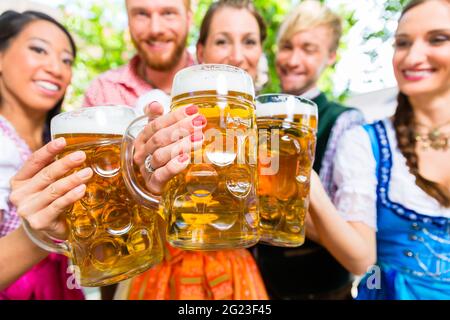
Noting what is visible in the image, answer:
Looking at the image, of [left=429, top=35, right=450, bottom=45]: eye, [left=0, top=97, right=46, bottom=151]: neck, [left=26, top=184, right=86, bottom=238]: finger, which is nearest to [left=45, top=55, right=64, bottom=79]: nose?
[left=0, top=97, right=46, bottom=151]: neck

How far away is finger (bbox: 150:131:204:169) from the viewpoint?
468mm

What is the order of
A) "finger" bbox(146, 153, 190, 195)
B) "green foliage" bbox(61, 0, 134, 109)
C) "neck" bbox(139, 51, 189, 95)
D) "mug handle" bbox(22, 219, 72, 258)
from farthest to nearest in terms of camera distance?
"green foliage" bbox(61, 0, 134, 109), "neck" bbox(139, 51, 189, 95), "mug handle" bbox(22, 219, 72, 258), "finger" bbox(146, 153, 190, 195)

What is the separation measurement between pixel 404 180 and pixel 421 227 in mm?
105

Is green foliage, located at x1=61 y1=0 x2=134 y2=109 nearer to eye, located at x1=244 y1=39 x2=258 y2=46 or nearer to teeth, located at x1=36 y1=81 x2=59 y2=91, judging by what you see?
teeth, located at x1=36 y1=81 x2=59 y2=91

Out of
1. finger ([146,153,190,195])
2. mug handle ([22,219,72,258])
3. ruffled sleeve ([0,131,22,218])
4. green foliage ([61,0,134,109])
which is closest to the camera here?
finger ([146,153,190,195])

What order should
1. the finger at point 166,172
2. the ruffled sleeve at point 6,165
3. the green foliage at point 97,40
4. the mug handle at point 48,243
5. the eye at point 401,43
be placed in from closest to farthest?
the finger at point 166,172 → the mug handle at point 48,243 → the ruffled sleeve at point 6,165 → the eye at point 401,43 → the green foliage at point 97,40

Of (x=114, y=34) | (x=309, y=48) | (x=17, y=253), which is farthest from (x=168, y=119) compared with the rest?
(x=114, y=34)

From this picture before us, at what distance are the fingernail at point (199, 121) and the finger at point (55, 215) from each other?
19cm

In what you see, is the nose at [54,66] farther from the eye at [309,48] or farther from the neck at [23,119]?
the eye at [309,48]

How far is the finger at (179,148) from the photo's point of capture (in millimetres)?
468

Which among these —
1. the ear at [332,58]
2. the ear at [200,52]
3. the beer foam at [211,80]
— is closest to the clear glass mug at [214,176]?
the beer foam at [211,80]

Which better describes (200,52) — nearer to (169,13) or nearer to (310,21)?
(169,13)

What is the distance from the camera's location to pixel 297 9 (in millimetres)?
1143
